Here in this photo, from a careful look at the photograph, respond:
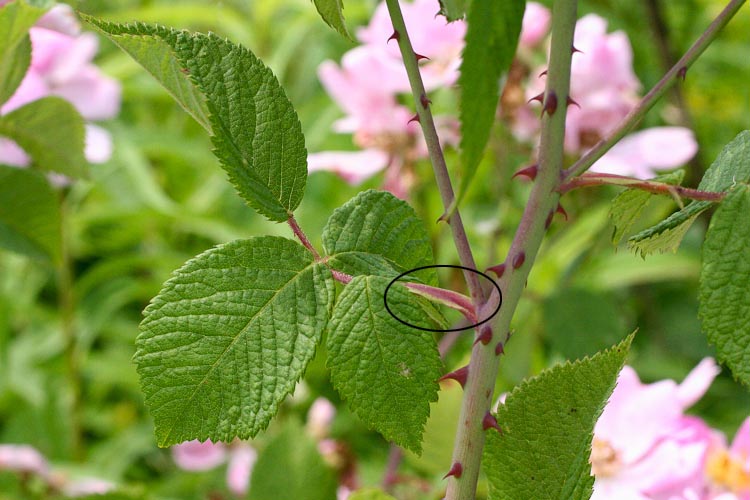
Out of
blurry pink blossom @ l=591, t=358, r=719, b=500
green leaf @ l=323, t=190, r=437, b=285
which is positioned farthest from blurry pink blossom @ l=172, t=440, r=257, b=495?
green leaf @ l=323, t=190, r=437, b=285

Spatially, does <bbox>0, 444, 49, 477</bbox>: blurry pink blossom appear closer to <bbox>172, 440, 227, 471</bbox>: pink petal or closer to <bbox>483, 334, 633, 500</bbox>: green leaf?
<bbox>172, 440, 227, 471</bbox>: pink petal

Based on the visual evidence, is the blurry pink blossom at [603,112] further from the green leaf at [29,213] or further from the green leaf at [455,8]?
the green leaf at [455,8]

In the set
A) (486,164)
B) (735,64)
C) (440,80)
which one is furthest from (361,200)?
(735,64)

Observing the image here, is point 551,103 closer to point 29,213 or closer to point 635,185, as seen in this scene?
point 635,185

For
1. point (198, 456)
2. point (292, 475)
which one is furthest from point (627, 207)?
point (198, 456)

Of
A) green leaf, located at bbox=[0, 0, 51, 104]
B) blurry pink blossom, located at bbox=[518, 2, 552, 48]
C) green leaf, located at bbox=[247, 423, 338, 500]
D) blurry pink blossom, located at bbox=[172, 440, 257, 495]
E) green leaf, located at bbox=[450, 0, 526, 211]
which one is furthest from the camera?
blurry pink blossom, located at bbox=[172, 440, 257, 495]

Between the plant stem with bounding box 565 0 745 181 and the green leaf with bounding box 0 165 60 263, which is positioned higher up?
the plant stem with bounding box 565 0 745 181

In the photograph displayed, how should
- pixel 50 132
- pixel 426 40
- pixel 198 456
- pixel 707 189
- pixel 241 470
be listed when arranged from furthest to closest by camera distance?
pixel 198 456
pixel 241 470
pixel 426 40
pixel 50 132
pixel 707 189
